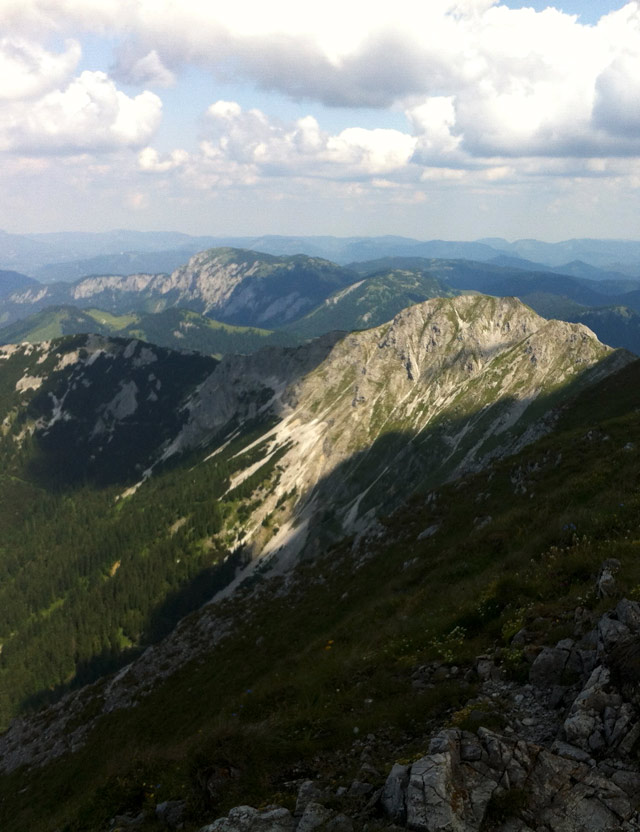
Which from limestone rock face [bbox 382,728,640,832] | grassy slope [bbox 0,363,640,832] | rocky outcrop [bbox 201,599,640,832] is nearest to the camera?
limestone rock face [bbox 382,728,640,832]

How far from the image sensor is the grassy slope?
15.5 metres

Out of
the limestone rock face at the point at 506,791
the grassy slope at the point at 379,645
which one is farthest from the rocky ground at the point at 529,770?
the grassy slope at the point at 379,645

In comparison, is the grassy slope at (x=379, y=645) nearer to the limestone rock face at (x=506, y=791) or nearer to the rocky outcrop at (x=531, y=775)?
the rocky outcrop at (x=531, y=775)

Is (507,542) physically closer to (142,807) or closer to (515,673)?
(515,673)

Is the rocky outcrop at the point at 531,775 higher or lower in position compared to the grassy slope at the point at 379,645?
higher

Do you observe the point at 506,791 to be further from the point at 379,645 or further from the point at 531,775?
the point at 379,645

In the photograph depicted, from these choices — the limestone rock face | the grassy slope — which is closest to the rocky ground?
the limestone rock face

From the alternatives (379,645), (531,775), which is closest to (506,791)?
(531,775)

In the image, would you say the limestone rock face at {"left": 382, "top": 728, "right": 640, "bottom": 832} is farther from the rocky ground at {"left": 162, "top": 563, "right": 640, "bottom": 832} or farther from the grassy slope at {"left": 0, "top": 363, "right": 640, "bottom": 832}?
the grassy slope at {"left": 0, "top": 363, "right": 640, "bottom": 832}

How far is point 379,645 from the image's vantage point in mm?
23578

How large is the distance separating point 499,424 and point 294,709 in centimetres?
16005

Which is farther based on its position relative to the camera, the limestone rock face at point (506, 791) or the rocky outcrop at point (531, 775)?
the rocky outcrop at point (531, 775)

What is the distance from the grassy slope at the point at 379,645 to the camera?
1546 cm

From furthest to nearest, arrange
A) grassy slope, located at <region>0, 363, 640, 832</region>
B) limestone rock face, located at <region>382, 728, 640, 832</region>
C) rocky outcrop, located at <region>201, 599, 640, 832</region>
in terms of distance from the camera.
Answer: grassy slope, located at <region>0, 363, 640, 832</region> → rocky outcrop, located at <region>201, 599, 640, 832</region> → limestone rock face, located at <region>382, 728, 640, 832</region>
